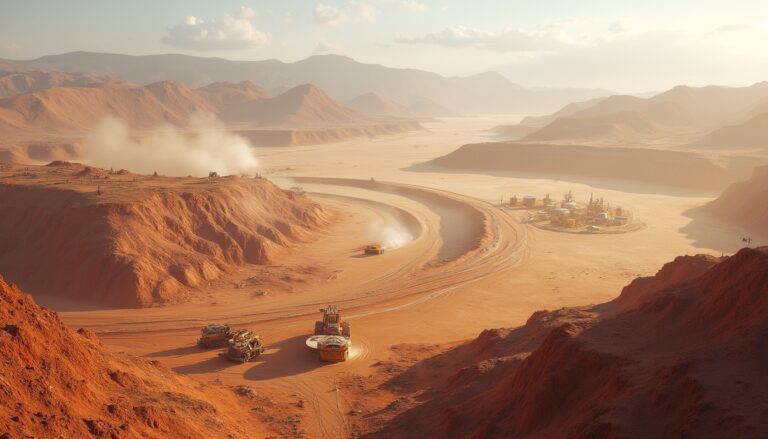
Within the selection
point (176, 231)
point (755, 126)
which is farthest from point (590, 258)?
point (755, 126)

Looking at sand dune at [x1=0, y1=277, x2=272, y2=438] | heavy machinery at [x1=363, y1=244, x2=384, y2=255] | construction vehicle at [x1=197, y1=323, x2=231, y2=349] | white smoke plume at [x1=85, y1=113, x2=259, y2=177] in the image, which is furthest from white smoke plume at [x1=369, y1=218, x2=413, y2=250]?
white smoke plume at [x1=85, y1=113, x2=259, y2=177]

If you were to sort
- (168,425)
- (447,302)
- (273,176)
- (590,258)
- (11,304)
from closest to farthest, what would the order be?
(168,425)
(11,304)
(447,302)
(590,258)
(273,176)

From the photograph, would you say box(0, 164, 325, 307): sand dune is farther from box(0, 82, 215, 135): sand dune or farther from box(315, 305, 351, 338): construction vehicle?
box(0, 82, 215, 135): sand dune

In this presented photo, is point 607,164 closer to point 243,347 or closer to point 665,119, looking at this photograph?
point 665,119

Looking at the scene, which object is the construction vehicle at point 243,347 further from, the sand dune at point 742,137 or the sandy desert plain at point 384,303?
the sand dune at point 742,137

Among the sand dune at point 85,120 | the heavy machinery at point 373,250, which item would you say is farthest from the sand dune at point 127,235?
the sand dune at point 85,120

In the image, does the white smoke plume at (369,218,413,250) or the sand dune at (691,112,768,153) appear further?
the sand dune at (691,112,768,153)

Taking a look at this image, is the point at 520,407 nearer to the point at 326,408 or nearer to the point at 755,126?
the point at 326,408
